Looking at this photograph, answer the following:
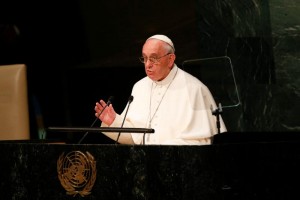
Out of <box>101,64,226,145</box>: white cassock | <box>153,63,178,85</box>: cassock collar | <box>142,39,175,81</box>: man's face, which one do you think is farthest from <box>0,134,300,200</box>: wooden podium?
<box>153,63,178,85</box>: cassock collar

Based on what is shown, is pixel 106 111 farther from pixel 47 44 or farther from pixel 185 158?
pixel 47 44

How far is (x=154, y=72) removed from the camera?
4527 millimetres

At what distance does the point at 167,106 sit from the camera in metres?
4.62

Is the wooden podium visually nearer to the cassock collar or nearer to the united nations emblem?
the united nations emblem

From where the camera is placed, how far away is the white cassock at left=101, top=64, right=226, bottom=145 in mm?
4277

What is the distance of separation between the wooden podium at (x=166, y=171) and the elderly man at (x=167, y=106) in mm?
776

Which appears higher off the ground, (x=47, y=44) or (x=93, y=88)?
(x=47, y=44)

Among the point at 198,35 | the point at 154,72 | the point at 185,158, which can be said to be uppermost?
the point at 198,35

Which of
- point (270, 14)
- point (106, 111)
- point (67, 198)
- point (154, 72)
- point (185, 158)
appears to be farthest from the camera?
point (270, 14)

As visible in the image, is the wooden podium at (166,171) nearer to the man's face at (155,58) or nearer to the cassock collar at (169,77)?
the man's face at (155,58)

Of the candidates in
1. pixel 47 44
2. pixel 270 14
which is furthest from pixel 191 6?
pixel 47 44

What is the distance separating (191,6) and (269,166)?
3.19 meters

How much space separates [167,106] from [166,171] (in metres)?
1.51

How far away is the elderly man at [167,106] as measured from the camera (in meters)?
4.30
